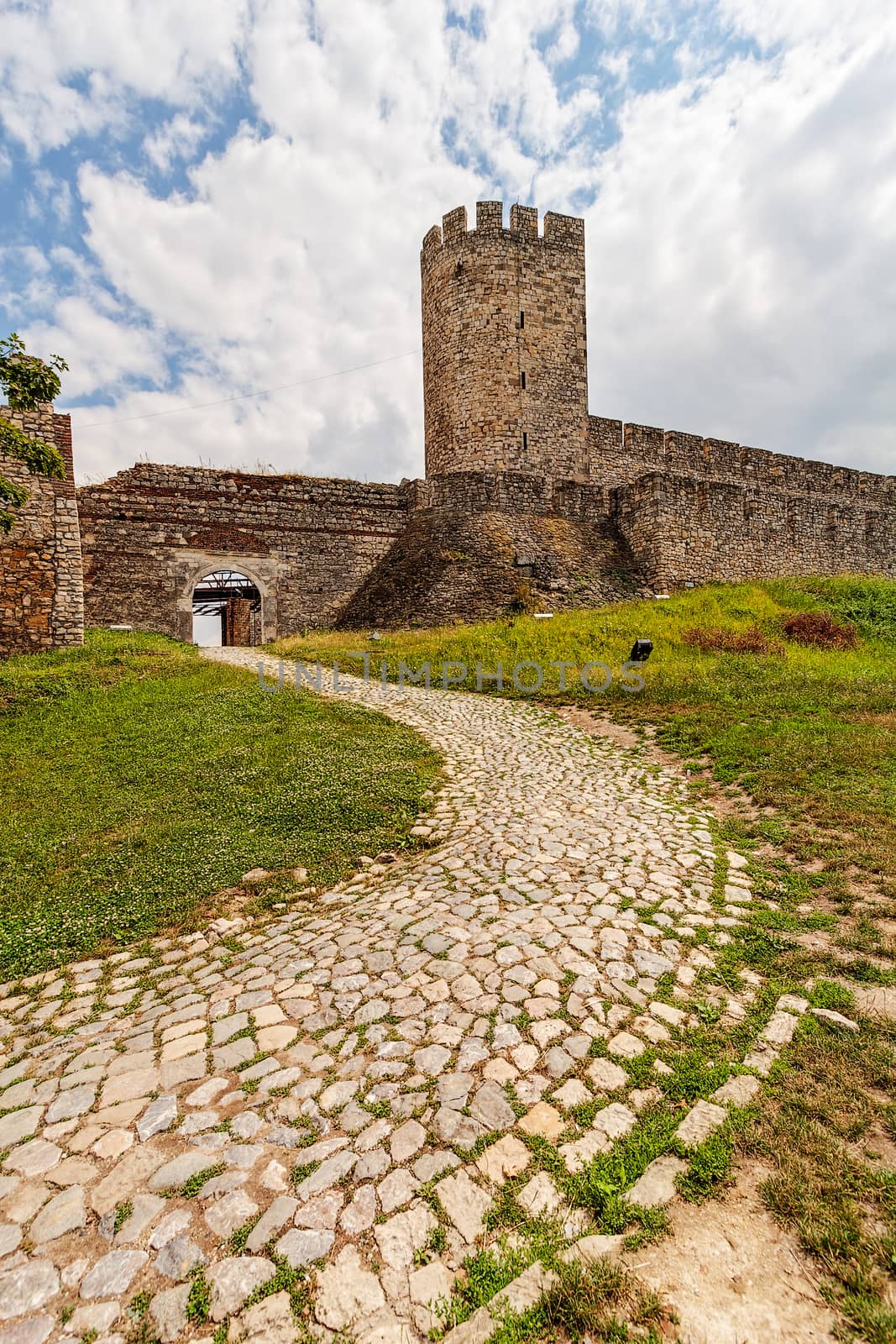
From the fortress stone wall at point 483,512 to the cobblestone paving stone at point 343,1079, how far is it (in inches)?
565

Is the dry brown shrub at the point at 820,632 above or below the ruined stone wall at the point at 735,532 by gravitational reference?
below

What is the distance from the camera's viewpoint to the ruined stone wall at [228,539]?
750 inches

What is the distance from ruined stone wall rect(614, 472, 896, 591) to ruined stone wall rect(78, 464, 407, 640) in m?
8.92

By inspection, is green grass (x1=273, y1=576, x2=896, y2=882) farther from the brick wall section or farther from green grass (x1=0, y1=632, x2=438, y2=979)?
the brick wall section

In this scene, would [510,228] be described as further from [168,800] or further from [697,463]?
[168,800]

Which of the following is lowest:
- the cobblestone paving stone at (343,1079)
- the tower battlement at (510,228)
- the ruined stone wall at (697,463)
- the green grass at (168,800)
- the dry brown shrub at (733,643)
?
the cobblestone paving stone at (343,1079)

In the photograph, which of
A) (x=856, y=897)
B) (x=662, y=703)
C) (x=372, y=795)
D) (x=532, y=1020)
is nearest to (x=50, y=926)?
(x=372, y=795)

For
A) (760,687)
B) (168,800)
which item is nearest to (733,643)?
(760,687)

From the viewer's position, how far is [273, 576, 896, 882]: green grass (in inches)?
231

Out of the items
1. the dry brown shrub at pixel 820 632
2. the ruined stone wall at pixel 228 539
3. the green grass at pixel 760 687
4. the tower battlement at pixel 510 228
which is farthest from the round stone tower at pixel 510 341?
the dry brown shrub at pixel 820 632

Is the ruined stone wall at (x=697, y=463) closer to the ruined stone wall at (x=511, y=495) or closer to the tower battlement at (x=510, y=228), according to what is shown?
the ruined stone wall at (x=511, y=495)

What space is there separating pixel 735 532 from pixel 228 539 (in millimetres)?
18294

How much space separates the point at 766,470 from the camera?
26.1 metres

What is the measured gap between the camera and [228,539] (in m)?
20.6
